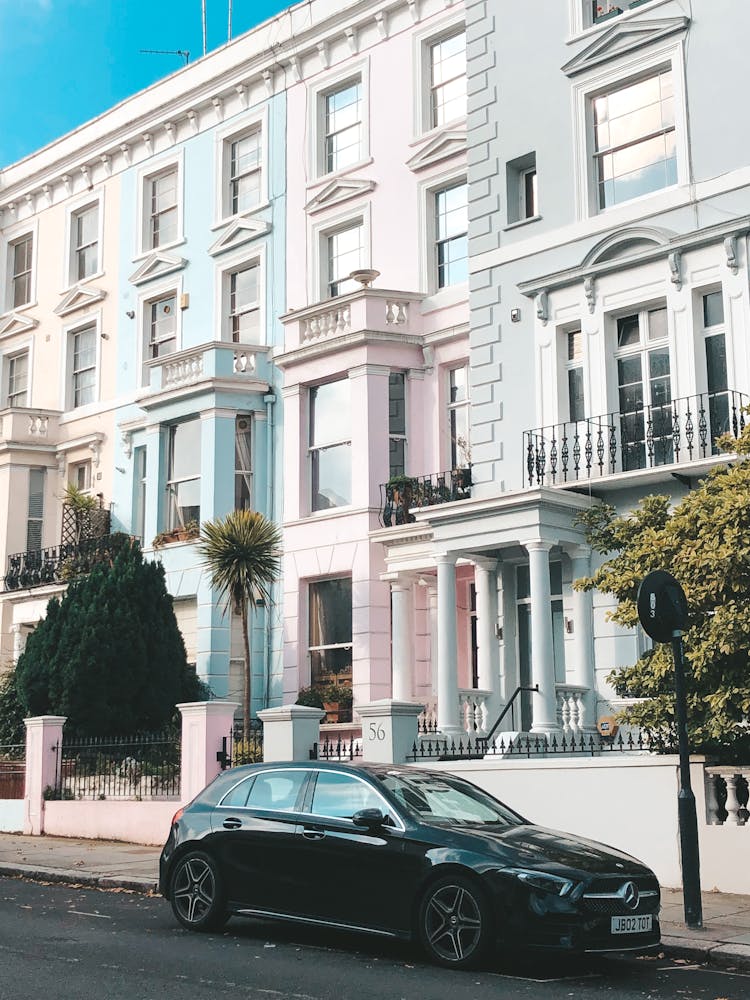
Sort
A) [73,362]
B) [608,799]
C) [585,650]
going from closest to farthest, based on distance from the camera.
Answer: [608,799] < [585,650] < [73,362]

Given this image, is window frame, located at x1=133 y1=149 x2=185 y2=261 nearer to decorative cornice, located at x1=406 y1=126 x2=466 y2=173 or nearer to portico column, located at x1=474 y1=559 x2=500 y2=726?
decorative cornice, located at x1=406 y1=126 x2=466 y2=173

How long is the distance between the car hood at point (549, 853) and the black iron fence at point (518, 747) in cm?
542

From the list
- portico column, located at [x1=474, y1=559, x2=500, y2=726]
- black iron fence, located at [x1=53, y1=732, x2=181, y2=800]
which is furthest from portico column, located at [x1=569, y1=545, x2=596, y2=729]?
black iron fence, located at [x1=53, y1=732, x2=181, y2=800]

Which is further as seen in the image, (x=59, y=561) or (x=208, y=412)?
(x=59, y=561)

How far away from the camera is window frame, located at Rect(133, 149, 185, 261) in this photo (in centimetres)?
3009

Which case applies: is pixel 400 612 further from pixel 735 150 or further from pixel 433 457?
pixel 735 150

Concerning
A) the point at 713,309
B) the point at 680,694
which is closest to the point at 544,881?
the point at 680,694

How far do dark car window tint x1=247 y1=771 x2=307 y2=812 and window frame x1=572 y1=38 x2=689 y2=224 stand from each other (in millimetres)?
11439

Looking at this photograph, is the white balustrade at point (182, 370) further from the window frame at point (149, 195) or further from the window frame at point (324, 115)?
the window frame at point (324, 115)

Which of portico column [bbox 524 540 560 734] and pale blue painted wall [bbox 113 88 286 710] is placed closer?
portico column [bbox 524 540 560 734]

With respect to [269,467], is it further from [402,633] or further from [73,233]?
[73,233]

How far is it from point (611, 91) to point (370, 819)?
1389cm

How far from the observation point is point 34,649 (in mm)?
23969

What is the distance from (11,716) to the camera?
2570 centimetres
